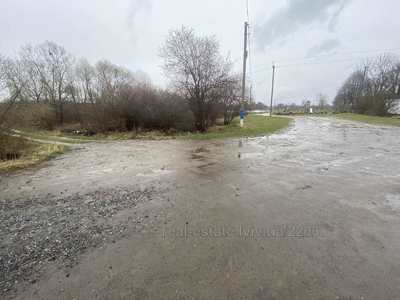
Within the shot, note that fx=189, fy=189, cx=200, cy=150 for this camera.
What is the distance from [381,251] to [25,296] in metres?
4.13

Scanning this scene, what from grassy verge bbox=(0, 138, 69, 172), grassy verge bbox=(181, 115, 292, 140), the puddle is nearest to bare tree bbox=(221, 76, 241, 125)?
grassy verge bbox=(181, 115, 292, 140)

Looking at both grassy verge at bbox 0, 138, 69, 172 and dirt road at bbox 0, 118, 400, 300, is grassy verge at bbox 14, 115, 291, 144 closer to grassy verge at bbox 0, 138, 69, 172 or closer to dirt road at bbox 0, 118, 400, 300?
grassy verge at bbox 0, 138, 69, 172

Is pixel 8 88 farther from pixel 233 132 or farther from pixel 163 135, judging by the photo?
pixel 233 132

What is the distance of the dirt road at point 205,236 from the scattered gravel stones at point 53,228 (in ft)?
0.07

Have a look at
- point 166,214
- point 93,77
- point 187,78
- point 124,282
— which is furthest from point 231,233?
point 93,77

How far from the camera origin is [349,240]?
2.65 metres

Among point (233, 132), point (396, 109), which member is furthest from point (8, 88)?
point (396, 109)

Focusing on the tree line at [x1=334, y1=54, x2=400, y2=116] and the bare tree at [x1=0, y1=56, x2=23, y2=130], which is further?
the tree line at [x1=334, y1=54, x2=400, y2=116]

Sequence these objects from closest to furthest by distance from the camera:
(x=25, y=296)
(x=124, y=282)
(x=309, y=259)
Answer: (x=25, y=296), (x=124, y=282), (x=309, y=259)

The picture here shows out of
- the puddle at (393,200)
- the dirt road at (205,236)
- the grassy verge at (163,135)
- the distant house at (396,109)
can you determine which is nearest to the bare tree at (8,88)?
the grassy verge at (163,135)

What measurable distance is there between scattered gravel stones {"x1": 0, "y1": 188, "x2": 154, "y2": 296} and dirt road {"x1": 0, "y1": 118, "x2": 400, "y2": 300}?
0.8 inches

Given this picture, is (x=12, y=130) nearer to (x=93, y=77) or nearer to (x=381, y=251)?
(x=381, y=251)

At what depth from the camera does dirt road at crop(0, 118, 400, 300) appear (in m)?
1.99

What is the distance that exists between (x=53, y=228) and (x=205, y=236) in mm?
2533
